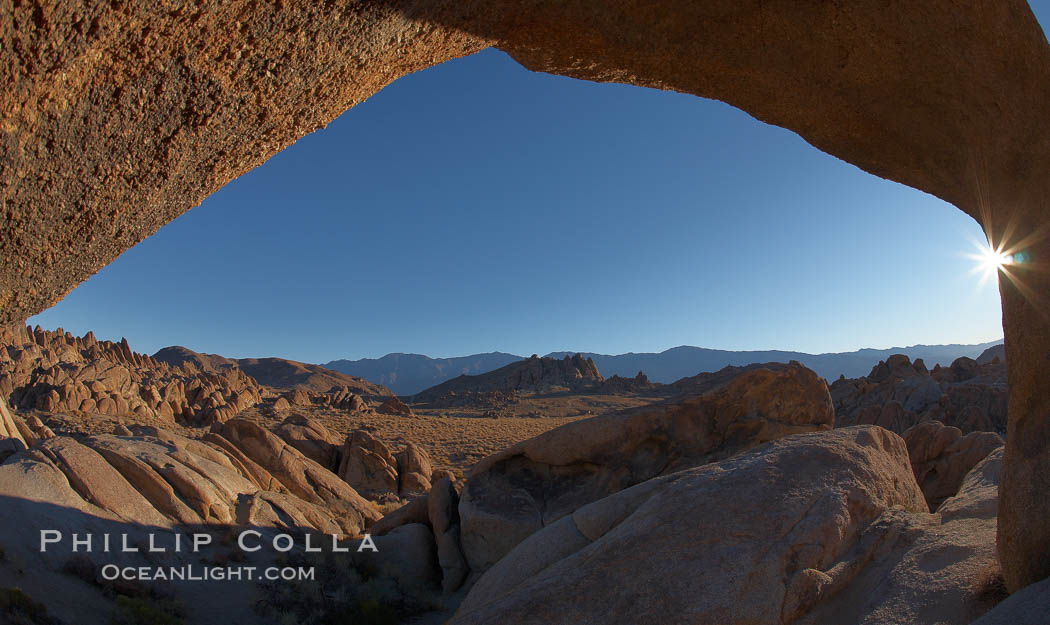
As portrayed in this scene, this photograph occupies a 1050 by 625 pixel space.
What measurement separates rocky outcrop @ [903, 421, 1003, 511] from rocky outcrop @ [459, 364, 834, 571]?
7.20 ft

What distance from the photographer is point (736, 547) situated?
3.97 meters

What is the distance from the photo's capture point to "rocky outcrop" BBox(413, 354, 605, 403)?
8662cm

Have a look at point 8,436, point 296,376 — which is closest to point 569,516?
point 8,436

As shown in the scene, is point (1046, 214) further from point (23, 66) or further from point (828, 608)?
point (23, 66)

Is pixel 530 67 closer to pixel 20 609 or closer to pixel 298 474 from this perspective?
pixel 20 609

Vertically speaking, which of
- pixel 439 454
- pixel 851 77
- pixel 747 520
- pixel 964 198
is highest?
pixel 851 77

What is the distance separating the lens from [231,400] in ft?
130

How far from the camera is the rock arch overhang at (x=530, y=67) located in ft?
6.89

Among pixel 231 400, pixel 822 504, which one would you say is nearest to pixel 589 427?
pixel 822 504

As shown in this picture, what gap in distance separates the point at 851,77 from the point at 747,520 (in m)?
3.38

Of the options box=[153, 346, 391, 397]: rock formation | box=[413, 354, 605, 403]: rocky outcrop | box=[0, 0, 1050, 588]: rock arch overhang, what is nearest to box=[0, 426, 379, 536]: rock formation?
box=[0, 0, 1050, 588]: rock arch overhang

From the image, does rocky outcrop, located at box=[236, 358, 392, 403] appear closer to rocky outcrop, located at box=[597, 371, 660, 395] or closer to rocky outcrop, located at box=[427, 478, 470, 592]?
rocky outcrop, located at box=[597, 371, 660, 395]

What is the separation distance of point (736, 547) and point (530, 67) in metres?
3.90

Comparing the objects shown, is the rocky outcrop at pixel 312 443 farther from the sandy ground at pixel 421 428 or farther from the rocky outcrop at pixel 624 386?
the rocky outcrop at pixel 624 386
